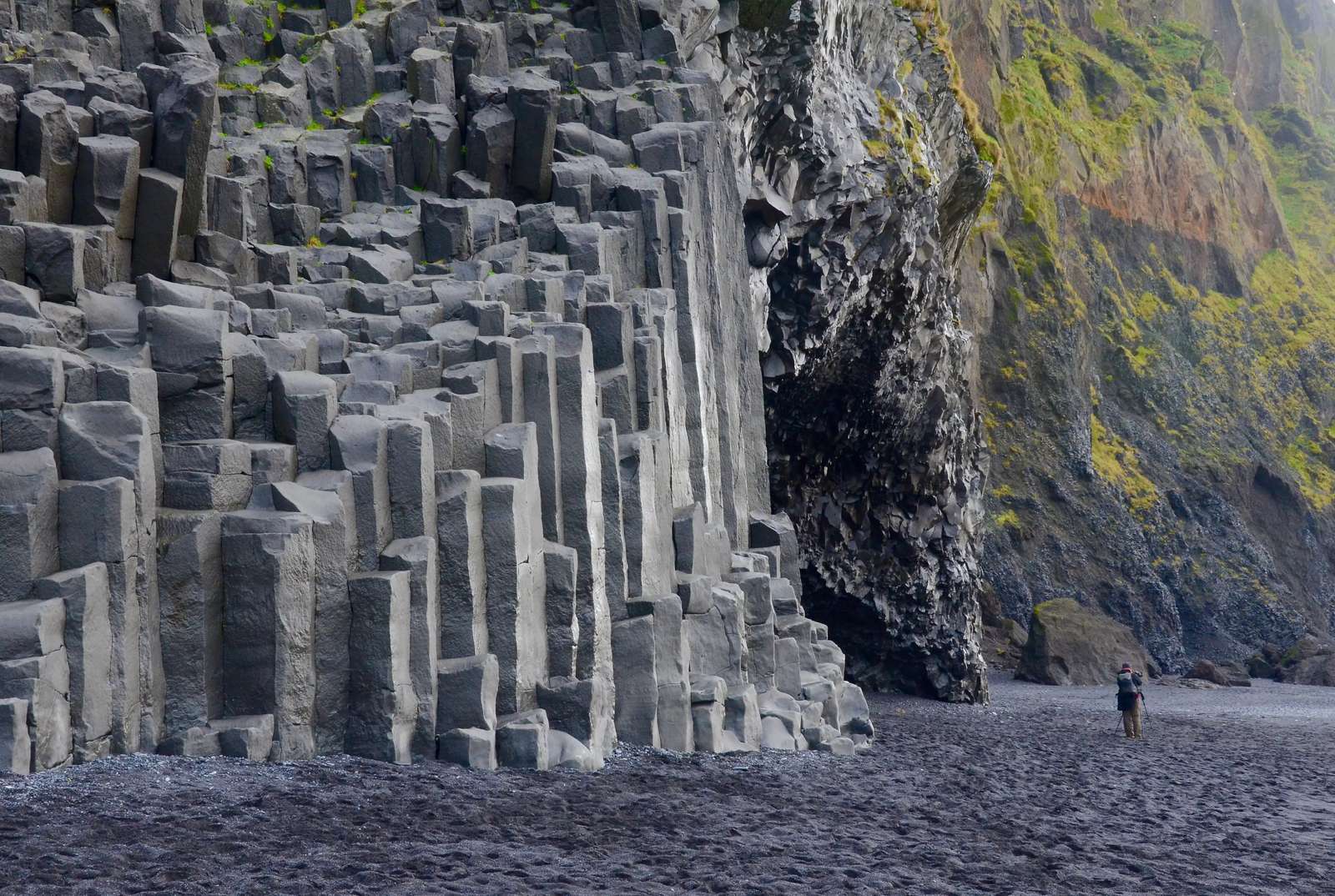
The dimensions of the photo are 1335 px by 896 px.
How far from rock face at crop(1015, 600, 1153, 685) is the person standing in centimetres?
1656

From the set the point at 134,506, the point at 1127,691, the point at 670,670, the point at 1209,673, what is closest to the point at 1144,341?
the point at 1209,673

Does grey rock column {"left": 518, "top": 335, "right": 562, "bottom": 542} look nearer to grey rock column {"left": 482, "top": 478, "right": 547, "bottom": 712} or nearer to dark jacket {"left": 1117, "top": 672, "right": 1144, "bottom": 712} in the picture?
grey rock column {"left": 482, "top": 478, "right": 547, "bottom": 712}

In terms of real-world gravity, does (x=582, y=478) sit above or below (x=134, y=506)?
above

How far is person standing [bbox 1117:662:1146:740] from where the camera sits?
21875 millimetres

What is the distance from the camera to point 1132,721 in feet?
73.2

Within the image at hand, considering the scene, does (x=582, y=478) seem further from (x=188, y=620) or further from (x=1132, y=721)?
(x=1132, y=721)

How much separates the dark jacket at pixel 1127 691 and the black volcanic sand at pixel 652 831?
5.77 meters

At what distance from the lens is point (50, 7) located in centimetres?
1525

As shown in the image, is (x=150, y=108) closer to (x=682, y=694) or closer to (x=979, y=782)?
(x=682, y=694)

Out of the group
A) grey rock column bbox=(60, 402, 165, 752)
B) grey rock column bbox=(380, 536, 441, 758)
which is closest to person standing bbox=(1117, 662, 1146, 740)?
grey rock column bbox=(380, 536, 441, 758)

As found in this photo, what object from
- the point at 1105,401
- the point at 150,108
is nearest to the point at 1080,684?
the point at 1105,401

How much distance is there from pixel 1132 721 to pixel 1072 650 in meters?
17.5

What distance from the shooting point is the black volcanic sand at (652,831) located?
772cm

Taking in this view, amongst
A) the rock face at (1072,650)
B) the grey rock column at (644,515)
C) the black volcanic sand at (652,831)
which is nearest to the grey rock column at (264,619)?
the black volcanic sand at (652,831)
